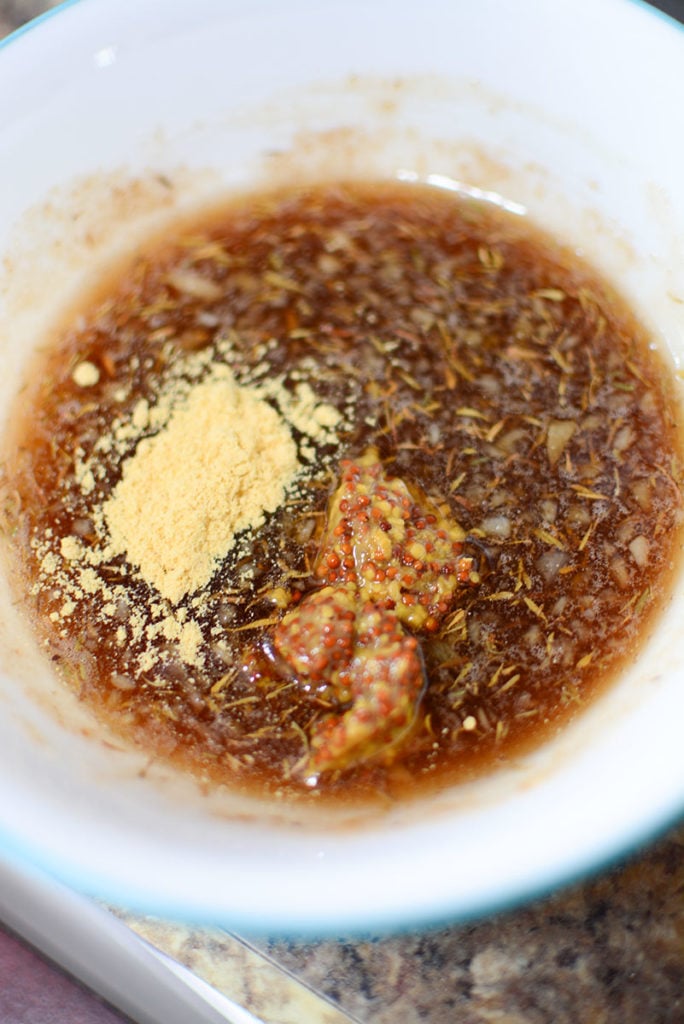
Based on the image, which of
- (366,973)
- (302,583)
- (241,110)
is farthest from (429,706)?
(241,110)

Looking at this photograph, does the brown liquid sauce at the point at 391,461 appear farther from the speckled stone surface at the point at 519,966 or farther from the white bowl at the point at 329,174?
the speckled stone surface at the point at 519,966

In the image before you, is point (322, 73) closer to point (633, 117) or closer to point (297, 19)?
point (297, 19)

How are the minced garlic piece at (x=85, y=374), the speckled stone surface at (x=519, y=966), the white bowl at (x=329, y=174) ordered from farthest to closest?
the minced garlic piece at (x=85, y=374) < the speckled stone surface at (x=519, y=966) < the white bowl at (x=329, y=174)

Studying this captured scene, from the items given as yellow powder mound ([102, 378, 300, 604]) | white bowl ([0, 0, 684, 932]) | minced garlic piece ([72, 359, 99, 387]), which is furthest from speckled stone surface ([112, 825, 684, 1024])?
minced garlic piece ([72, 359, 99, 387])

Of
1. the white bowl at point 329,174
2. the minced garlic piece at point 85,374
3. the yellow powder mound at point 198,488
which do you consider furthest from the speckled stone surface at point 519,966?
the minced garlic piece at point 85,374

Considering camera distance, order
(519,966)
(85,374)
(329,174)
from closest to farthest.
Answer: (519,966)
(85,374)
(329,174)

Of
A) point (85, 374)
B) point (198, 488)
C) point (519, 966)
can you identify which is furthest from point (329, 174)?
point (519, 966)

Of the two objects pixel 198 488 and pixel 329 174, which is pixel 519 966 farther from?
pixel 329 174
